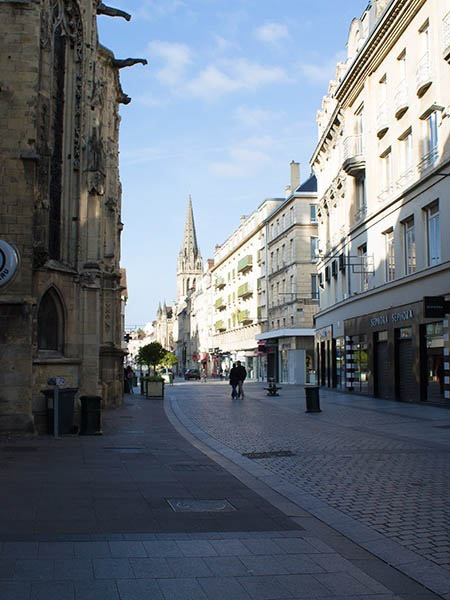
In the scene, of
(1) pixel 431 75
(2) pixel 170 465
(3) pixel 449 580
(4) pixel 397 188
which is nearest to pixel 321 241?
(4) pixel 397 188

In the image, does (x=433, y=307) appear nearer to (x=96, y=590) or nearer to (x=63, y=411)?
(x=63, y=411)

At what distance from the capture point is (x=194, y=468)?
10.9 meters

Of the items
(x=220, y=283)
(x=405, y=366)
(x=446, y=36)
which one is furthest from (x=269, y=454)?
(x=220, y=283)

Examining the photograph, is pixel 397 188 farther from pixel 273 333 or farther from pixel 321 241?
pixel 273 333

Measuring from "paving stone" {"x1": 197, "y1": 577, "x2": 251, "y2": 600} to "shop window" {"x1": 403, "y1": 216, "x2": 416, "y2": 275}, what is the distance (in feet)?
73.7

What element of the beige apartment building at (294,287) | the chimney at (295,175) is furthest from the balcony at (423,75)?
the chimney at (295,175)

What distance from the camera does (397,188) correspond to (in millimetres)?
28047

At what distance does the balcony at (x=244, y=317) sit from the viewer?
7372 centimetres

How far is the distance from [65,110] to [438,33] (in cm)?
1238

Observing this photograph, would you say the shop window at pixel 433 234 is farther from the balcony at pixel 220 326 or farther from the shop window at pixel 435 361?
the balcony at pixel 220 326

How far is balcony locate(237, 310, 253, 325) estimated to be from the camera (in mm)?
73725

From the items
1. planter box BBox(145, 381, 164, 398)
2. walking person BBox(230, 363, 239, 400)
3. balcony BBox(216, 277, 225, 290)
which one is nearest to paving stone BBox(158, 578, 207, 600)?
walking person BBox(230, 363, 239, 400)

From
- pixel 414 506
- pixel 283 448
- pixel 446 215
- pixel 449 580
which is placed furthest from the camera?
pixel 446 215

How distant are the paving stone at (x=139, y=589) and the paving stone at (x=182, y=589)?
5 cm
